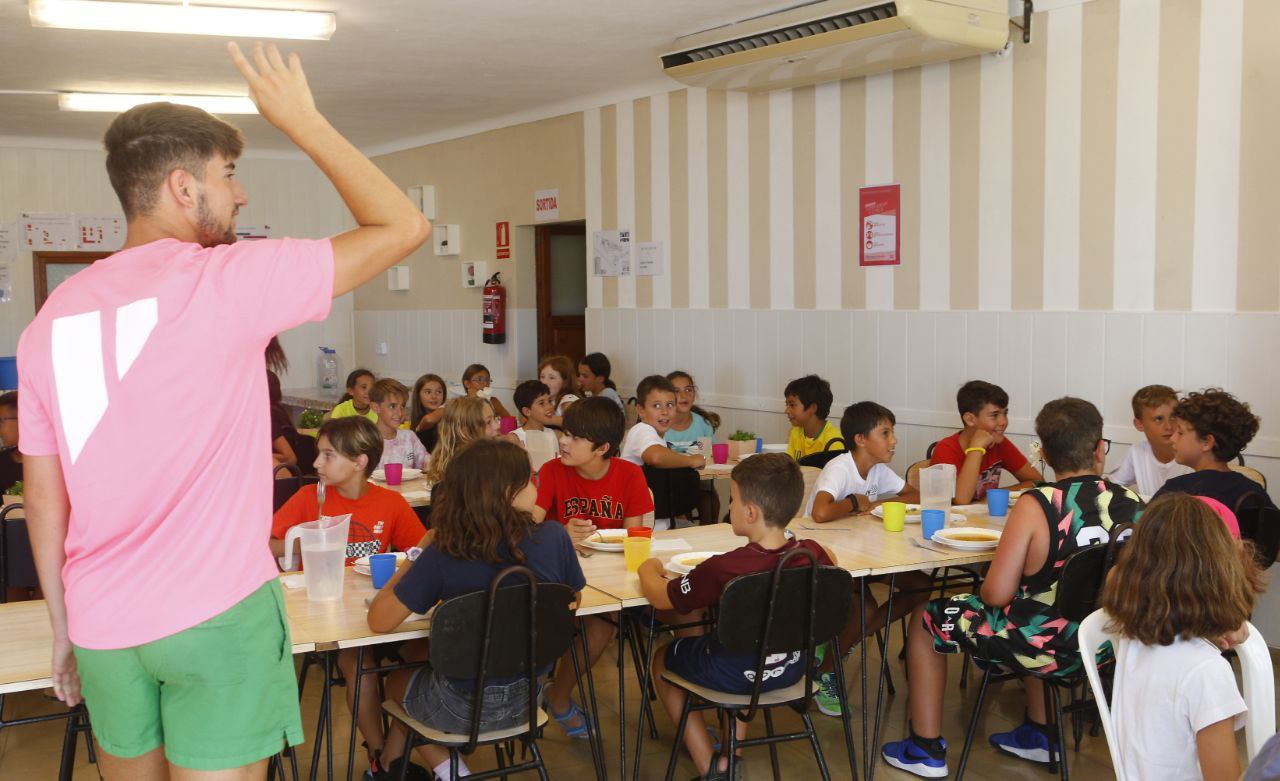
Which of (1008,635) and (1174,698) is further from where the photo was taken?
(1008,635)

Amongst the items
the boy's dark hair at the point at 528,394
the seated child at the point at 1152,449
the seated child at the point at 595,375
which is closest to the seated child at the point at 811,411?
the boy's dark hair at the point at 528,394

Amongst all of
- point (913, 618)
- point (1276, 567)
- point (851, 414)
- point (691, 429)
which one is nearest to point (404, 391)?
point (691, 429)

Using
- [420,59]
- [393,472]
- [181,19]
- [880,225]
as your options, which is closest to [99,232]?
[420,59]

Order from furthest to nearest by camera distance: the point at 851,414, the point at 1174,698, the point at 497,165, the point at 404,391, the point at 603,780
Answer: the point at 497,165, the point at 404,391, the point at 851,414, the point at 603,780, the point at 1174,698

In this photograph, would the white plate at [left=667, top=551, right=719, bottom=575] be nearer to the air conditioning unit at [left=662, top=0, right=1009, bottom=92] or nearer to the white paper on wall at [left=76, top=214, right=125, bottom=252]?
the air conditioning unit at [left=662, top=0, right=1009, bottom=92]

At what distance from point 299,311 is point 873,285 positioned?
491cm

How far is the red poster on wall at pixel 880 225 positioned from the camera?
238 inches

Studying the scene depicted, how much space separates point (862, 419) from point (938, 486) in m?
0.37

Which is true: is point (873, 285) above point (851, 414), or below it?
above

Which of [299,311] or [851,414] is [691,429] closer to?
[851,414]

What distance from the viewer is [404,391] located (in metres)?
5.56

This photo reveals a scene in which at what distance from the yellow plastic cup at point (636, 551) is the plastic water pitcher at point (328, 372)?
7881mm

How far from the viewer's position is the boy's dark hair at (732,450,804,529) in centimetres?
301

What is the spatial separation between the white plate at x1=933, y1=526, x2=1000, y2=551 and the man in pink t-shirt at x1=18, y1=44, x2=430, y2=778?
228 cm
